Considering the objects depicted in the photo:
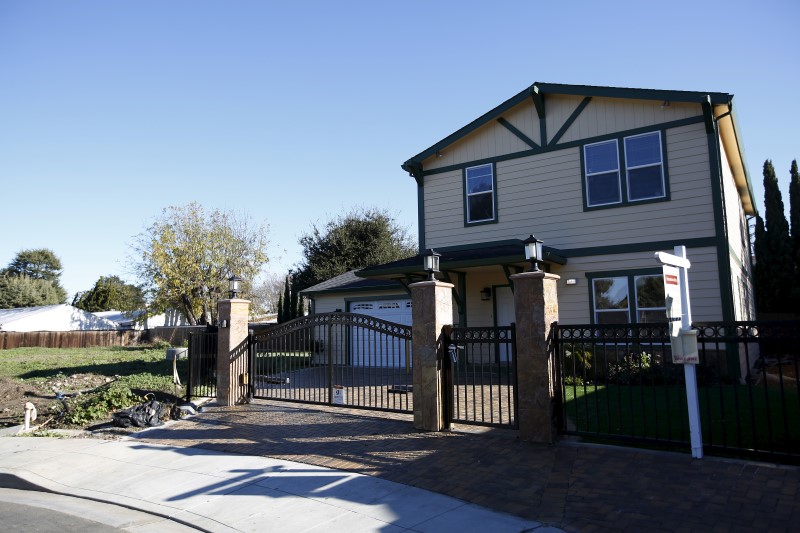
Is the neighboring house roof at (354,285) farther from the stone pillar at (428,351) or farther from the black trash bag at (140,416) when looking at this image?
the stone pillar at (428,351)

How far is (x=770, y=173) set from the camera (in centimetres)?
2300

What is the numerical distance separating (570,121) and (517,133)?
1.45 meters

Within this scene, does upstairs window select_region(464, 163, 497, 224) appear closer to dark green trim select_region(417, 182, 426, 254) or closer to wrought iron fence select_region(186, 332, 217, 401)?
dark green trim select_region(417, 182, 426, 254)

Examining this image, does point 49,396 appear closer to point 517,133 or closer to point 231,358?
point 231,358

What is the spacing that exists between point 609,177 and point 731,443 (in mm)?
8216

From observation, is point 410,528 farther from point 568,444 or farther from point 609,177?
point 609,177

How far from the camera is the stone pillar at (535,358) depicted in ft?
21.7

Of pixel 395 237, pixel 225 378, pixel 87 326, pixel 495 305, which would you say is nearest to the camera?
pixel 225 378

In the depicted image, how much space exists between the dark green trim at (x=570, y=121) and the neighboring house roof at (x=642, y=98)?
0.28m

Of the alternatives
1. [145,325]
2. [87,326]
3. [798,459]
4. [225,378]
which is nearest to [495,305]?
[225,378]

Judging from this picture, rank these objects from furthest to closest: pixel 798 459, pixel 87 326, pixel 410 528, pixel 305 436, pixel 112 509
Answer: pixel 87 326 < pixel 305 436 < pixel 112 509 < pixel 798 459 < pixel 410 528

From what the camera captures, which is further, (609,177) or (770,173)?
(770,173)

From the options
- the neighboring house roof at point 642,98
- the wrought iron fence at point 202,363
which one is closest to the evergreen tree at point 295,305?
the neighboring house roof at point 642,98

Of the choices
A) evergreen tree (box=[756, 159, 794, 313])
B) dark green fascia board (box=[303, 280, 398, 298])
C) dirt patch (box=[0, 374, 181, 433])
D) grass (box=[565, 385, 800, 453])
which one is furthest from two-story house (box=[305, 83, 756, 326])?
evergreen tree (box=[756, 159, 794, 313])
